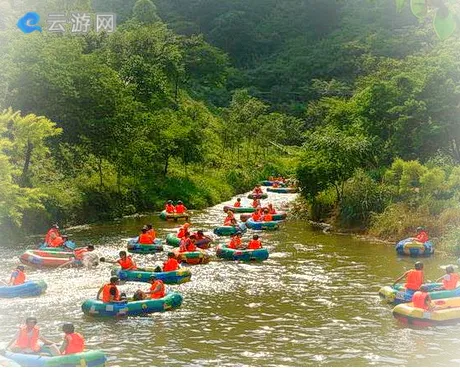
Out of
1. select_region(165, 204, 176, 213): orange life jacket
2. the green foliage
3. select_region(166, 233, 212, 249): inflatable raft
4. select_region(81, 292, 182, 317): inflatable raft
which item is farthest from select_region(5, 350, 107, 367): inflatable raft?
the green foliage

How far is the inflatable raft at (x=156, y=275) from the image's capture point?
53.4 ft

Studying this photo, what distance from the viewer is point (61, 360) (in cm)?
983

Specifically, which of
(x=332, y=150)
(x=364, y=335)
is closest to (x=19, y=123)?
(x=332, y=150)

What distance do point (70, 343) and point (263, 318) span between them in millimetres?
4820

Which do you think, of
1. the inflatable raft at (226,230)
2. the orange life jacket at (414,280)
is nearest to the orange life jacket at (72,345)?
the orange life jacket at (414,280)

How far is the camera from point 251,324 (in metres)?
12.9

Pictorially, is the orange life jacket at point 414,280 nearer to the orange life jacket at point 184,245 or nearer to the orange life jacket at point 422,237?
the orange life jacket at point 422,237

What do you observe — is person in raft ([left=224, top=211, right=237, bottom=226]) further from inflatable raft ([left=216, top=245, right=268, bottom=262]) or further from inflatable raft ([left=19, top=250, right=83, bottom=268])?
inflatable raft ([left=19, top=250, right=83, bottom=268])

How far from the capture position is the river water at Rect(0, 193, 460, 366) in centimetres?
1102

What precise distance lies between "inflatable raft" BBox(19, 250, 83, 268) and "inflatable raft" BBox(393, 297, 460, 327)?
32.1 feet

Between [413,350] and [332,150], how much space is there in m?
16.2

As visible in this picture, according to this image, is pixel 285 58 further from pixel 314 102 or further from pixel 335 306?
pixel 335 306

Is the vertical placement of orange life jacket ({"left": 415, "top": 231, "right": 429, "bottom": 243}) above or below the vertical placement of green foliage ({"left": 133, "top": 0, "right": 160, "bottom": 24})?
below

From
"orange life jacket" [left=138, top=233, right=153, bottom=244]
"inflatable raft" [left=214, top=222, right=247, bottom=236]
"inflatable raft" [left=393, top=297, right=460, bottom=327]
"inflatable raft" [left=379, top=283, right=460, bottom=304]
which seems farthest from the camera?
"inflatable raft" [left=214, top=222, right=247, bottom=236]
